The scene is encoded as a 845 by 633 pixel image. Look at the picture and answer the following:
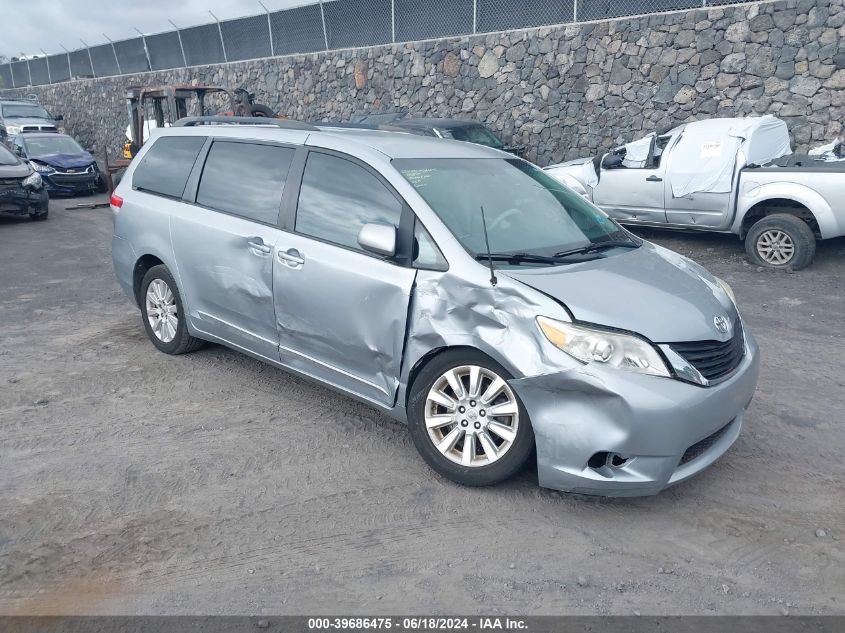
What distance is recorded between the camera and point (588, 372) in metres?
3.34

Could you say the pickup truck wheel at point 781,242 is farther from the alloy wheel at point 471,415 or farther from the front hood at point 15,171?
the front hood at point 15,171

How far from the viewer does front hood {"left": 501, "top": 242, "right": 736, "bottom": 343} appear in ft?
11.5

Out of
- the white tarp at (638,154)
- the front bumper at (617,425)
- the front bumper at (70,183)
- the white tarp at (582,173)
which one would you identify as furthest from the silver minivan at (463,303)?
the front bumper at (70,183)

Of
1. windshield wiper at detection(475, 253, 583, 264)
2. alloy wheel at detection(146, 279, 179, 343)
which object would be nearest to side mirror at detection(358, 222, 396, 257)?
windshield wiper at detection(475, 253, 583, 264)

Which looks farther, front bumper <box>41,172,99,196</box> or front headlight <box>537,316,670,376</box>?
front bumper <box>41,172,99,196</box>

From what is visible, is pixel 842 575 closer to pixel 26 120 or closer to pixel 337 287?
pixel 337 287

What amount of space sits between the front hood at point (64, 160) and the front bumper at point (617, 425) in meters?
16.7

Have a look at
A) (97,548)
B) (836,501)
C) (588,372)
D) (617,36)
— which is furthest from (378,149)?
(617,36)

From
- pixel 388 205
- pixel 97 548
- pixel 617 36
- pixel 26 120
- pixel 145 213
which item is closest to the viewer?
pixel 97 548

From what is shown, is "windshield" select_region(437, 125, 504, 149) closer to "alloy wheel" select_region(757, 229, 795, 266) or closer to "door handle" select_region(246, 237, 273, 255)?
"alloy wheel" select_region(757, 229, 795, 266)

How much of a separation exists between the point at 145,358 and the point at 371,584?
3491 mm

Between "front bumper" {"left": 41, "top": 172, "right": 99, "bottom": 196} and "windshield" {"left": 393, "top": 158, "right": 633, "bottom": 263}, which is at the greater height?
"windshield" {"left": 393, "top": 158, "right": 633, "bottom": 263}

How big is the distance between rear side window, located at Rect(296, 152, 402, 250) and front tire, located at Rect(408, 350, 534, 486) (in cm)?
93

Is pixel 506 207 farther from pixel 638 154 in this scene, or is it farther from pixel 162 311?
pixel 638 154
